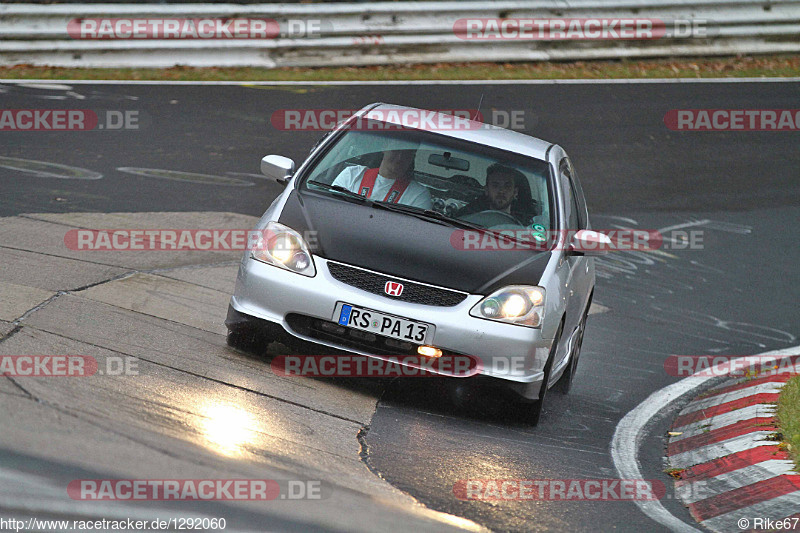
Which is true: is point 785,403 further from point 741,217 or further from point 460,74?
point 460,74

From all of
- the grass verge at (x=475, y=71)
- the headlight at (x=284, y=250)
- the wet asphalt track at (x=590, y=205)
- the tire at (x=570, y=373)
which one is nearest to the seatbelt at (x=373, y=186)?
the headlight at (x=284, y=250)

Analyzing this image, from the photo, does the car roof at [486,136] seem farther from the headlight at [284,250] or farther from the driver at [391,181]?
the headlight at [284,250]

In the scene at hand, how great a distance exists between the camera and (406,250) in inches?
257

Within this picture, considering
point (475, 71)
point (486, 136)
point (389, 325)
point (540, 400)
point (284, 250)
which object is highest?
point (486, 136)

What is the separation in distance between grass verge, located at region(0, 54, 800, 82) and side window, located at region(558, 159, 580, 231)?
8.51 meters

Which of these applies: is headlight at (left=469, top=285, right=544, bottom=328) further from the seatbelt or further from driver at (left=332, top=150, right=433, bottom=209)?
the seatbelt

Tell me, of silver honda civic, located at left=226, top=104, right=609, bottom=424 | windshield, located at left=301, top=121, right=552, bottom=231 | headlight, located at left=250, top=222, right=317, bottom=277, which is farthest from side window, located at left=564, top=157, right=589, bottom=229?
headlight, located at left=250, top=222, right=317, bottom=277

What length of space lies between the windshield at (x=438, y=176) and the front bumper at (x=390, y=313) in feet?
2.96

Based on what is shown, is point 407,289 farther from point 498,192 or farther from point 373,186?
point 498,192

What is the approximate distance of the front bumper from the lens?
6.35 meters

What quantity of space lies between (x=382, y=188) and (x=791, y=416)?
2911 millimetres

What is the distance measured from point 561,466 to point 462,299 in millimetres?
1059

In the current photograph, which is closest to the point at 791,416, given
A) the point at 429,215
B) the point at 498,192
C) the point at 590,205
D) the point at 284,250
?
the point at 498,192

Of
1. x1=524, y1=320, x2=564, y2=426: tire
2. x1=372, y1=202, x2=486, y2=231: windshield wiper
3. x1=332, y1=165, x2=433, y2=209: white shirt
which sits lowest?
x1=524, y1=320, x2=564, y2=426: tire
